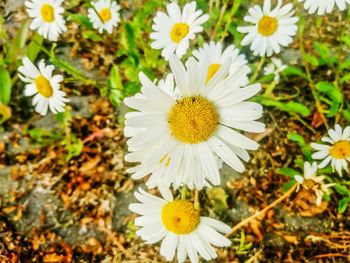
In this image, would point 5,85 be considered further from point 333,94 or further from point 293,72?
point 333,94

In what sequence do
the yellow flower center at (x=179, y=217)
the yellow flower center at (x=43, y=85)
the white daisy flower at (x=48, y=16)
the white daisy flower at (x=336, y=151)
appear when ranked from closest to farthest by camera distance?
1. the yellow flower center at (x=179, y=217)
2. the white daisy flower at (x=336, y=151)
3. the yellow flower center at (x=43, y=85)
4. the white daisy flower at (x=48, y=16)

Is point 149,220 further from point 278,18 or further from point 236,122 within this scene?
point 278,18

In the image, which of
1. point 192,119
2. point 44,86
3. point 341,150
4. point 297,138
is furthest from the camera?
point 297,138

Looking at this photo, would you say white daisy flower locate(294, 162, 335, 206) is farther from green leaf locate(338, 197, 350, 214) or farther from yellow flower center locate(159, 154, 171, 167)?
yellow flower center locate(159, 154, 171, 167)

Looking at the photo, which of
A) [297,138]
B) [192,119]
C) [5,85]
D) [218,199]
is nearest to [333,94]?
[297,138]

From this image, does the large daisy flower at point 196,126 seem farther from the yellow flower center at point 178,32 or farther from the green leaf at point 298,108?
the green leaf at point 298,108

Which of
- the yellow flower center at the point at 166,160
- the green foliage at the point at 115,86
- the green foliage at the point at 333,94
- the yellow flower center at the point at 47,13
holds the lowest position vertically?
the yellow flower center at the point at 166,160

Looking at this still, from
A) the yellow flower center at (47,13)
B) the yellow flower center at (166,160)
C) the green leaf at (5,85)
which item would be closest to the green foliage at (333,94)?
the yellow flower center at (166,160)
